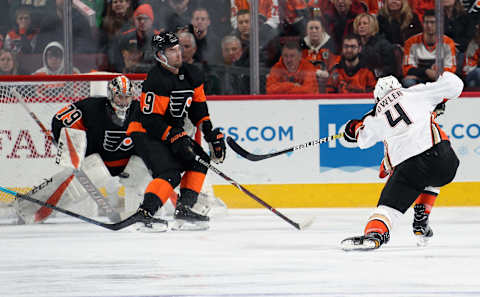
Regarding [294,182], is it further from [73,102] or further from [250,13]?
[73,102]

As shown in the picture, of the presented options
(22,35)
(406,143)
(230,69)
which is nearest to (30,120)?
(22,35)

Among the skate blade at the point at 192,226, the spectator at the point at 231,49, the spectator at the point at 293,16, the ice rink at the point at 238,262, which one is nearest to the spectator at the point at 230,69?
the spectator at the point at 231,49

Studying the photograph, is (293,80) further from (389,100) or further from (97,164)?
(389,100)

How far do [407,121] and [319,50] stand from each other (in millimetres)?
2153

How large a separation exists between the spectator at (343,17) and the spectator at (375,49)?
0.03m

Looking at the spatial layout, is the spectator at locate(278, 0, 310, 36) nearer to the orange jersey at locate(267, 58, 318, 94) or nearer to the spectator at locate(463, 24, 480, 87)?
the orange jersey at locate(267, 58, 318, 94)

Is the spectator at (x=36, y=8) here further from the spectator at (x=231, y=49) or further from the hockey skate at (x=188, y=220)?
the hockey skate at (x=188, y=220)

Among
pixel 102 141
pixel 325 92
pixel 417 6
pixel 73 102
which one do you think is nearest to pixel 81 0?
pixel 73 102

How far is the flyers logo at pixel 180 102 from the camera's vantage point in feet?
14.9

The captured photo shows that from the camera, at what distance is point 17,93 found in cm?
545

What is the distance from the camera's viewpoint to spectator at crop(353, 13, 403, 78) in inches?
227

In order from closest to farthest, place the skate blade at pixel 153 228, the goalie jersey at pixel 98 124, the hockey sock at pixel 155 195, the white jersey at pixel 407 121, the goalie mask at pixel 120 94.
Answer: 1. the white jersey at pixel 407 121
2. the hockey sock at pixel 155 195
3. the skate blade at pixel 153 228
4. the goalie mask at pixel 120 94
5. the goalie jersey at pixel 98 124

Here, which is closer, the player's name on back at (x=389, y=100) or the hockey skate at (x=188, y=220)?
the player's name on back at (x=389, y=100)

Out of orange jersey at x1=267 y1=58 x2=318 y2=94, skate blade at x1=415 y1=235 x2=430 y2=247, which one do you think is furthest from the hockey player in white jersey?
orange jersey at x1=267 y1=58 x2=318 y2=94
